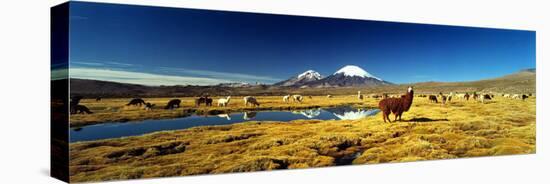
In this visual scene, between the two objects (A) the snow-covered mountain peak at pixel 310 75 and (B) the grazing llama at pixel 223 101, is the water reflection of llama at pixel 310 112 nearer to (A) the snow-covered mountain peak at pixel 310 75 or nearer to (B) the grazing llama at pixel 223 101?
(A) the snow-covered mountain peak at pixel 310 75

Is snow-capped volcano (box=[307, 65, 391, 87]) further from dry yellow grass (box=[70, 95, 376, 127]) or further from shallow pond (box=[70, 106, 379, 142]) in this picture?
shallow pond (box=[70, 106, 379, 142])

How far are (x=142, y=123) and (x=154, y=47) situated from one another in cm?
129

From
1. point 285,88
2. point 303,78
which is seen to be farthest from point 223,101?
point 303,78

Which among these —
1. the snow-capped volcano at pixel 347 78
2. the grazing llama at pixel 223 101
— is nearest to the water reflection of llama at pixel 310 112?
the snow-capped volcano at pixel 347 78

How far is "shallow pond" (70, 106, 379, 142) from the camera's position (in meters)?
9.82

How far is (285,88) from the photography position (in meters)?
11.6

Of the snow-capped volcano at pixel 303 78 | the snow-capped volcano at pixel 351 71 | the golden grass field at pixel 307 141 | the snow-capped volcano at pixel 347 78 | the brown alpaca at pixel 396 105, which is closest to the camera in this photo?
the golden grass field at pixel 307 141

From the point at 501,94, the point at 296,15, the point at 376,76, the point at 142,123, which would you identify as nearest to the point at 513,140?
the point at 501,94

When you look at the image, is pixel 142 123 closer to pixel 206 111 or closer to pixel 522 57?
pixel 206 111

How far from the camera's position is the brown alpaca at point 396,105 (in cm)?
1270

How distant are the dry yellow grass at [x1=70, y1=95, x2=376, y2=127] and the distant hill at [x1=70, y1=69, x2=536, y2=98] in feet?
0.35

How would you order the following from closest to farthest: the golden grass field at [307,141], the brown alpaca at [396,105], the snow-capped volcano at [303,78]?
the golden grass field at [307,141]
the snow-capped volcano at [303,78]
the brown alpaca at [396,105]

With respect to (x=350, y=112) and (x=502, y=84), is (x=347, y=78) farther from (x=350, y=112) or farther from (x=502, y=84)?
(x=502, y=84)

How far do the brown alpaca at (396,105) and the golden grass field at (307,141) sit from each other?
15cm
